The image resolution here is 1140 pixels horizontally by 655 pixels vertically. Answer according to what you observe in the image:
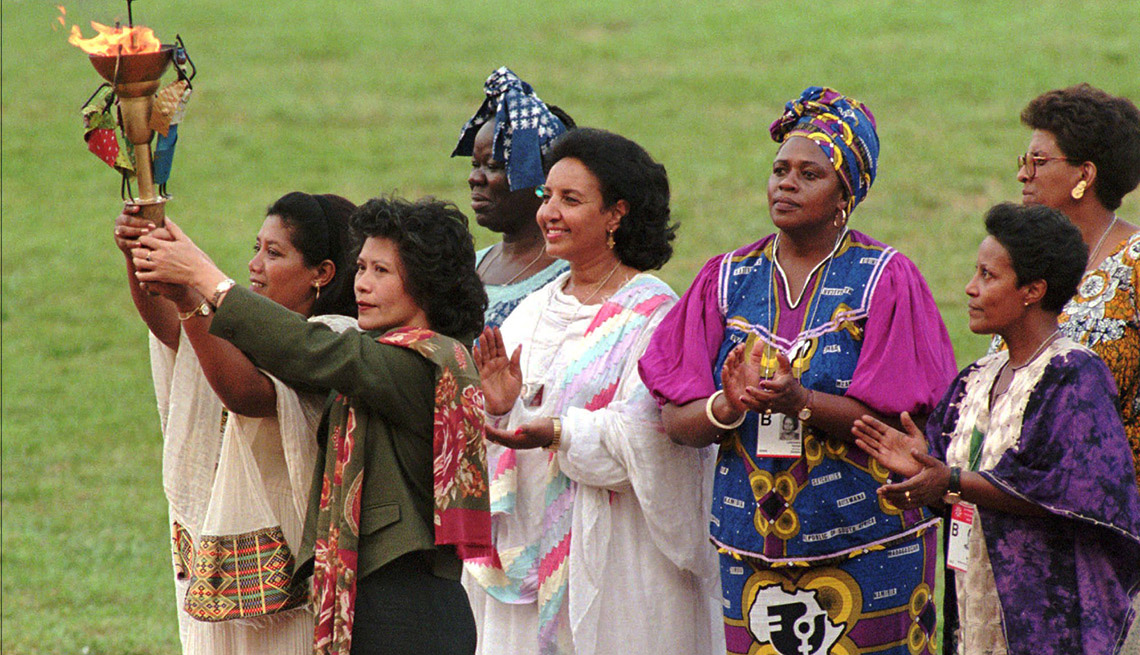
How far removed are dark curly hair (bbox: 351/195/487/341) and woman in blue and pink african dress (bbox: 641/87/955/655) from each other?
81 cm

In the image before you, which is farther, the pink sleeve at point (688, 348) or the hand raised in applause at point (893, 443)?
the pink sleeve at point (688, 348)

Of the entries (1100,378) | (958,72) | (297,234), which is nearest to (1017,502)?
(1100,378)

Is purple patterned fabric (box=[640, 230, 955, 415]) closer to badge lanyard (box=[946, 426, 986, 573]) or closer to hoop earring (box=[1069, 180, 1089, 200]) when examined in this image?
badge lanyard (box=[946, 426, 986, 573])

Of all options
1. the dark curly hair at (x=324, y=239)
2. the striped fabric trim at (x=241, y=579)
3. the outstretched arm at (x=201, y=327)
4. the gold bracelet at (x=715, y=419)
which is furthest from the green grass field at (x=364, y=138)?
the gold bracelet at (x=715, y=419)

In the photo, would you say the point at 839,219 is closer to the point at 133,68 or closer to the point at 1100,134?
the point at 1100,134

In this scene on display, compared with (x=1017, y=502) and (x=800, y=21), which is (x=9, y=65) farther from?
(x=1017, y=502)

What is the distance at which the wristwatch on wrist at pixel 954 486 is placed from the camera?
4.18m

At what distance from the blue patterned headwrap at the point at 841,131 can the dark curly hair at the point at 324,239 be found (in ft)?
4.61

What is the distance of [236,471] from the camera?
14.4ft

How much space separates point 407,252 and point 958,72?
1711 centimetres

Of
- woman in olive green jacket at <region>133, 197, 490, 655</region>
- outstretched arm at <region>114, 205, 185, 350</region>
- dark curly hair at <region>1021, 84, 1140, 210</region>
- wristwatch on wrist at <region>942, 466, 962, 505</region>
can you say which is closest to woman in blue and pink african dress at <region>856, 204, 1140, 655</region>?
wristwatch on wrist at <region>942, 466, 962, 505</region>

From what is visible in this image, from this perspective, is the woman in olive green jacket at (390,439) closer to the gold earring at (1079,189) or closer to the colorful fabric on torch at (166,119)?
the colorful fabric on torch at (166,119)

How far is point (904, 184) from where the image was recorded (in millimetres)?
16250

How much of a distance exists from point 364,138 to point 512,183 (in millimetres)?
13526
